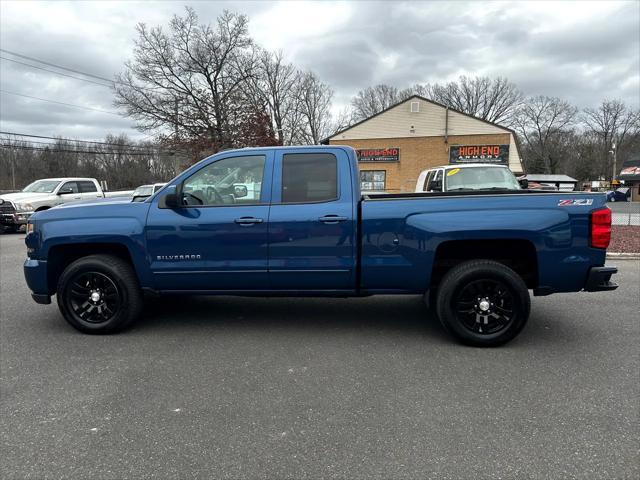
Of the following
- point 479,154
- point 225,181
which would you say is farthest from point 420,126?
point 225,181

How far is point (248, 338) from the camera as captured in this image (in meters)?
4.41

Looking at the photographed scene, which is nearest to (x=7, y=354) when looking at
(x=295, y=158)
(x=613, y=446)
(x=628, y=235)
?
(x=295, y=158)

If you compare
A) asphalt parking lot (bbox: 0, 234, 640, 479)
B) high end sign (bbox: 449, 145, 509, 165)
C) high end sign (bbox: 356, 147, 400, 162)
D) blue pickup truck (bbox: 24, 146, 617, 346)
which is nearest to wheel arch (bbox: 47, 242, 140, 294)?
blue pickup truck (bbox: 24, 146, 617, 346)

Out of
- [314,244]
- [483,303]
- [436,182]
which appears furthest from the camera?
[436,182]

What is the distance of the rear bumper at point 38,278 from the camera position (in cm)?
452

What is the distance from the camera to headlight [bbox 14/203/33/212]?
15.0m

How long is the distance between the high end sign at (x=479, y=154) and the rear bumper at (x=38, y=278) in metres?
28.9

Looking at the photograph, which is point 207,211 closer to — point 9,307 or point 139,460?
point 139,460

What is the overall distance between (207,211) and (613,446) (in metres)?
3.64

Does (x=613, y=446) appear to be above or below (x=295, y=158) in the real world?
below

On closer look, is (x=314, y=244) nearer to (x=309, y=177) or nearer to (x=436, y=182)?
(x=309, y=177)

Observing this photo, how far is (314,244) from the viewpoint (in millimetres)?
4195

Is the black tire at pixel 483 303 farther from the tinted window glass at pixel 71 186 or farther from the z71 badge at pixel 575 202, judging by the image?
the tinted window glass at pixel 71 186

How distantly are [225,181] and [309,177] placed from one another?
852mm
